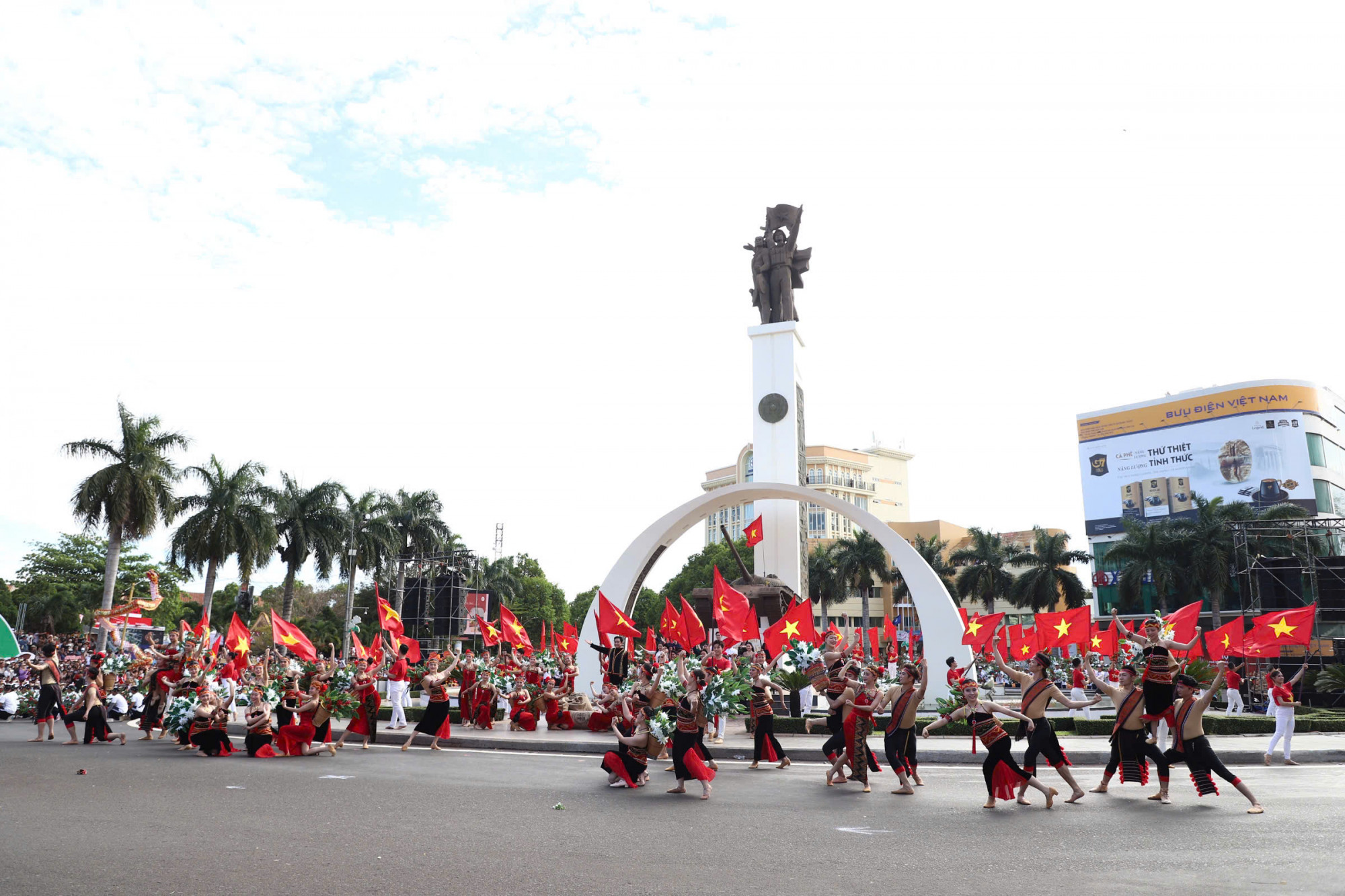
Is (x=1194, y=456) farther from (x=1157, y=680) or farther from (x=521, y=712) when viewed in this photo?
(x=1157, y=680)

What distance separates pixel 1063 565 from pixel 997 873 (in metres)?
63.0

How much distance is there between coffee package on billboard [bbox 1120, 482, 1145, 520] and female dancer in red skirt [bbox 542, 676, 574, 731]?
6449 centimetres

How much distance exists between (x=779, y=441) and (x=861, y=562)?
1287 inches

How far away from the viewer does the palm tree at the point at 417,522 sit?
49469 mm

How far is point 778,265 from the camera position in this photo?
3566 cm

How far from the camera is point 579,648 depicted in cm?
2542

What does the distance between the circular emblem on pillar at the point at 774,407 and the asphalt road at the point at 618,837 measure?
71.9 ft

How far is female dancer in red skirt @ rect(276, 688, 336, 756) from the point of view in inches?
563

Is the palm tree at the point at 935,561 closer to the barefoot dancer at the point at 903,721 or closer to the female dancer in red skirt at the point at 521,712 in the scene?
the female dancer in red skirt at the point at 521,712

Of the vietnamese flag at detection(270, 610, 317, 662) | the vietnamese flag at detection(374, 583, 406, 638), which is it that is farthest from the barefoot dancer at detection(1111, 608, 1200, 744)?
the vietnamese flag at detection(374, 583, 406, 638)

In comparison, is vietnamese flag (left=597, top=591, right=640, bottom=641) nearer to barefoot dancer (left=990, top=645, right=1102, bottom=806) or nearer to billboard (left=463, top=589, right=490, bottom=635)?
barefoot dancer (left=990, top=645, right=1102, bottom=806)

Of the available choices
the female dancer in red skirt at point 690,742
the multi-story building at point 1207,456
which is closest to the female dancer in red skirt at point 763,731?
the female dancer in red skirt at point 690,742

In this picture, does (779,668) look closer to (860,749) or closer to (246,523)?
(860,749)

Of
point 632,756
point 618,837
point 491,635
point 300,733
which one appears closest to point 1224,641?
point 632,756
